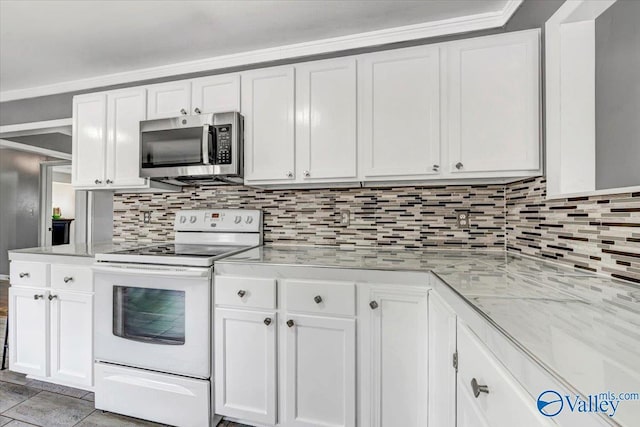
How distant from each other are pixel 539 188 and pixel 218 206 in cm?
208

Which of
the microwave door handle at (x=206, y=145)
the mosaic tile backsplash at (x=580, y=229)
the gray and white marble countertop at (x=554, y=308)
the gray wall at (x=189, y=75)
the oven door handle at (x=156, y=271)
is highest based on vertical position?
the gray wall at (x=189, y=75)

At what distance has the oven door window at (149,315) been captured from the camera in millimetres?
1681

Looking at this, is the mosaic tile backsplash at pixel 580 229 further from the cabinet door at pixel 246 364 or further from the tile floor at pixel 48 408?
the tile floor at pixel 48 408

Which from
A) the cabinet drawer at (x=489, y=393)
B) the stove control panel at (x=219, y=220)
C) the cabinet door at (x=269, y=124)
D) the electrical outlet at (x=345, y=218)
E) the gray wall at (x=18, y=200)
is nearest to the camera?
the cabinet drawer at (x=489, y=393)

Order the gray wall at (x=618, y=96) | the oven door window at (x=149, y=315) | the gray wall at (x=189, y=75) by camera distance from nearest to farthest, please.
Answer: the gray wall at (x=618, y=96) → the gray wall at (x=189, y=75) → the oven door window at (x=149, y=315)

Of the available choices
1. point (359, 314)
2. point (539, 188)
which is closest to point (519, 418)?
point (359, 314)

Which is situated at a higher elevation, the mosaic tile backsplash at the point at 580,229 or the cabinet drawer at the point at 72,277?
the mosaic tile backsplash at the point at 580,229

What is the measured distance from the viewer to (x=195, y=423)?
5.38 feet

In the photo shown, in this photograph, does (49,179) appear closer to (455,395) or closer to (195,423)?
(195,423)

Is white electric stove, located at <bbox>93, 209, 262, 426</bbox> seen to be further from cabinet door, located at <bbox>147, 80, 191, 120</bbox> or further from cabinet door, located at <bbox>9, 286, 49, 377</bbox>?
cabinet door, located at <bbox>147, 80, 191, 120</bbox>

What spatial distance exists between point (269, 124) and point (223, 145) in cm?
32

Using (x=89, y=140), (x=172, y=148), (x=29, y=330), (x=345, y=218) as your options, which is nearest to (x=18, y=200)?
(x=89, y=140)

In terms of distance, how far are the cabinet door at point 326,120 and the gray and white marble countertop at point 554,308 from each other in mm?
561

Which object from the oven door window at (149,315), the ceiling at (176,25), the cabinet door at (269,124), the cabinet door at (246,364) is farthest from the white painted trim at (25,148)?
the cabinet door at (246,364)
